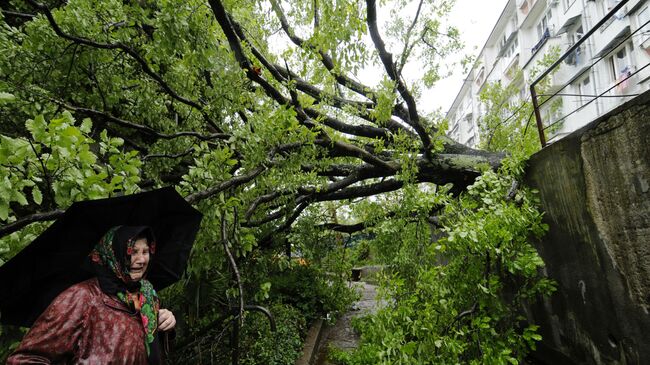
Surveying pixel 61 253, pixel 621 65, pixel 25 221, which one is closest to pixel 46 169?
pixel 25 221

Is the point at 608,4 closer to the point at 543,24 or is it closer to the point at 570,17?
the point at 570,17

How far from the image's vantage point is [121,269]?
6.04ft

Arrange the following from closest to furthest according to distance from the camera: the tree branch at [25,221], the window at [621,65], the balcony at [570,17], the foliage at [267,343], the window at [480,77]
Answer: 1. the tree branch at [25,221]
2. the foliage at [267,343]
3. the window at [621,65]
4. the balcony at [570,17]
5. the window at [480,77]

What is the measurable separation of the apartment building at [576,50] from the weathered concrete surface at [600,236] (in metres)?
3.68

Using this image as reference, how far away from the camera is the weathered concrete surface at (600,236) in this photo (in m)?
3.33

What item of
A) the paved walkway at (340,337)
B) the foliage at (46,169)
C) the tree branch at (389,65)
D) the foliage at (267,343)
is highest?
the tree branch at (389,65)

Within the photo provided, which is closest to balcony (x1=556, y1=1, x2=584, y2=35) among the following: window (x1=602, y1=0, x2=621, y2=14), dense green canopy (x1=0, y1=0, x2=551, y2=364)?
window (x1=602, y1=0, x2=621, y2=14)

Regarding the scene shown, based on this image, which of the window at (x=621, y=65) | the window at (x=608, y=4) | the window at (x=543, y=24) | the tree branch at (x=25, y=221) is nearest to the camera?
the tree branch at (x=25, y=221)

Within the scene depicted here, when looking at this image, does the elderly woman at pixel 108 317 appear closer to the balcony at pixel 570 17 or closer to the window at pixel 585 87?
the window at pixel 585 87

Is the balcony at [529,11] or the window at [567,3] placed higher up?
the balcony at [529,11]

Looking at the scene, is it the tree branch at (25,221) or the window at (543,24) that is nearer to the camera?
the tree branch at (25,221)

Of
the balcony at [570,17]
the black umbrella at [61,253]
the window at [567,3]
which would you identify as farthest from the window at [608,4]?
the black umbrella at [61,253]

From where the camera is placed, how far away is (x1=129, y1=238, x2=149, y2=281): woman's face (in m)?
1.87

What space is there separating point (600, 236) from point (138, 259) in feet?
16.1
